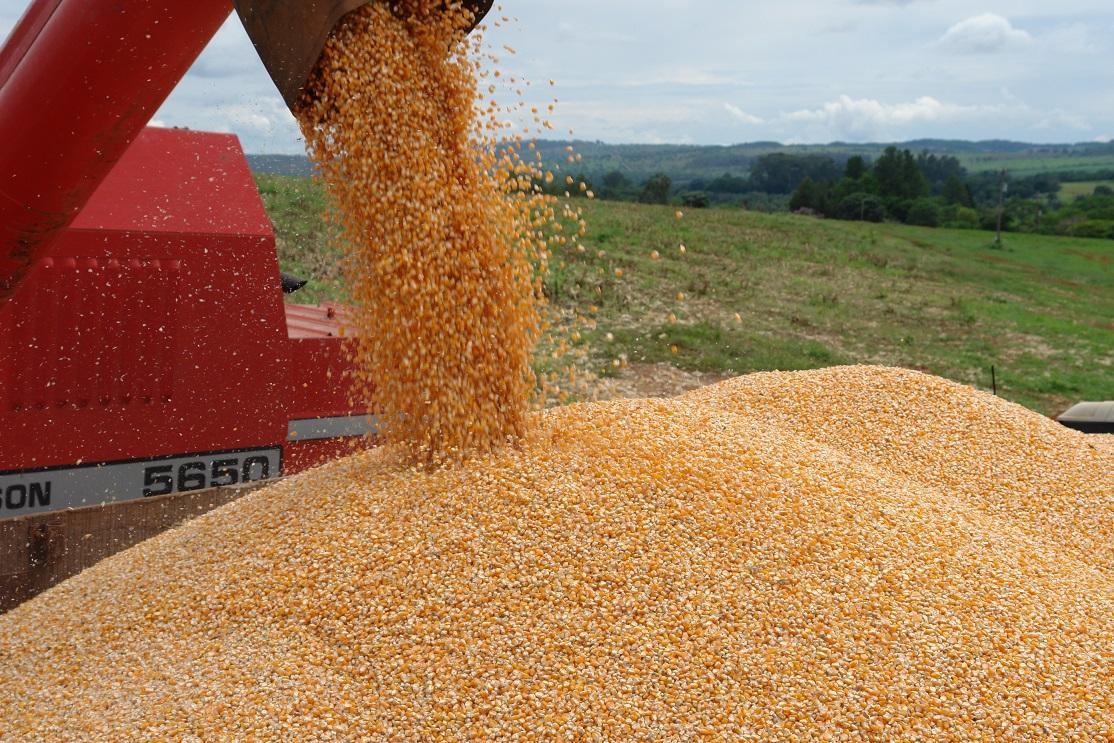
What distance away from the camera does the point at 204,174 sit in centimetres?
441

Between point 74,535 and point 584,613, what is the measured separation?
83.5 inches

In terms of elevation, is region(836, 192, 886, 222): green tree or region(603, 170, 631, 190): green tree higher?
region(603, 170, 631, 190): green tree

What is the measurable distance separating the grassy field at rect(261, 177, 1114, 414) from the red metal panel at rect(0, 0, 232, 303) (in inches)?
162

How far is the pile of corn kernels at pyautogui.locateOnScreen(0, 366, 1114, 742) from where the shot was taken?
111 inches

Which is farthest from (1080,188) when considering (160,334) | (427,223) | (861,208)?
(160,334)

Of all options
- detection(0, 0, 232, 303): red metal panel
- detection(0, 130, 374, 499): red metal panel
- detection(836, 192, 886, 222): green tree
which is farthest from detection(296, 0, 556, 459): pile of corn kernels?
detection(836, 192, 886, 222): green tree

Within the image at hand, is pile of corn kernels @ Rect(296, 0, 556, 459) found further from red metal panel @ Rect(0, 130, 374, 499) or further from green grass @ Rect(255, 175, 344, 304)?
green grass @ Rect(255, 175, 344, 304)

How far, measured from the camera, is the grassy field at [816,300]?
456 inches

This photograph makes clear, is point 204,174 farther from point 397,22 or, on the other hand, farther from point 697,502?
point 697,502

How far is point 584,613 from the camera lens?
10.0 feet

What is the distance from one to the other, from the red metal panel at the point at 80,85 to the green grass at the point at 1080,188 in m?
65.5

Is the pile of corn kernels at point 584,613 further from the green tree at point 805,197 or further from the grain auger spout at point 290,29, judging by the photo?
the green tree at point 805,197

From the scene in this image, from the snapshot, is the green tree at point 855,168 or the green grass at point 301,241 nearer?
the green grass at point 301,241

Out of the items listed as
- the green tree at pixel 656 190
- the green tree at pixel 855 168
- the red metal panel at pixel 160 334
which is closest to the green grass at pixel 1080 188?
the green tree at pixel 855 168
